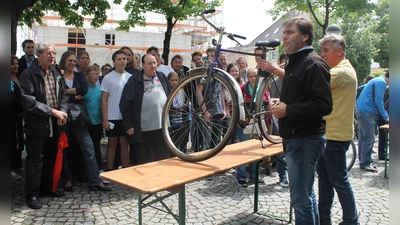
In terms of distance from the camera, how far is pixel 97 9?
9648mm

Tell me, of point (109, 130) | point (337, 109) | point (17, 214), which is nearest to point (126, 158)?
point (109, 130)

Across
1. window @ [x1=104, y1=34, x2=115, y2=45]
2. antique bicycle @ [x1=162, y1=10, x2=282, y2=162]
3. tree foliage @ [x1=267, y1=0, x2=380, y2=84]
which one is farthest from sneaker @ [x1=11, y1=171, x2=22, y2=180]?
window @ [x1=104, y1=34, x2=115, y2=45]

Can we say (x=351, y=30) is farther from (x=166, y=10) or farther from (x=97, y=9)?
(x=97, y=9)

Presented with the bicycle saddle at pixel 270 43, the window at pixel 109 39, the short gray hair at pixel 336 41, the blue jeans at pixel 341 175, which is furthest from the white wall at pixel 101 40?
the blue jeans at pixel 341 175

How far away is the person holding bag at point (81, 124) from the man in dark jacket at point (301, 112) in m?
3.24

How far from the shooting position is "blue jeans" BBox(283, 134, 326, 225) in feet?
8.87

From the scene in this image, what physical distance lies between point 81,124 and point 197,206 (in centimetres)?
206

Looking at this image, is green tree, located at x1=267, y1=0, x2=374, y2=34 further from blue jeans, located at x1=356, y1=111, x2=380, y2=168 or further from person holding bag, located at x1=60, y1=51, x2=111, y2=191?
person holding bag, located at x1=60, y1=51, x2=111, y2=191

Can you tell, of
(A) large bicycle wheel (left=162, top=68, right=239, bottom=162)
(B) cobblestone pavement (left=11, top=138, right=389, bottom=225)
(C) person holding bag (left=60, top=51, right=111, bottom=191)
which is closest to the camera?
(A) large bicycle wheel (left=162, top=68, right=239, bottom=162)

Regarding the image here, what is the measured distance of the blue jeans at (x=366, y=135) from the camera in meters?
6.78

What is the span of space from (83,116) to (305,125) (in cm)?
342

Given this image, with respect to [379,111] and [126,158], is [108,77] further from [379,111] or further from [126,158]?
[379,111]

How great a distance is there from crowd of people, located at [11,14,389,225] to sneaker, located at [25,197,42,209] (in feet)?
0.04

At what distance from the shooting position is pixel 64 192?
4.96m
